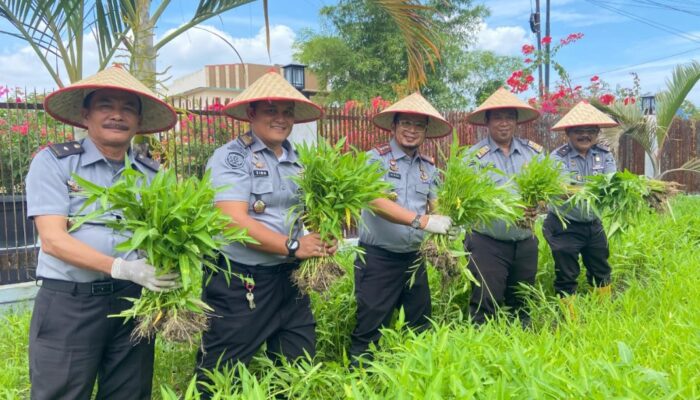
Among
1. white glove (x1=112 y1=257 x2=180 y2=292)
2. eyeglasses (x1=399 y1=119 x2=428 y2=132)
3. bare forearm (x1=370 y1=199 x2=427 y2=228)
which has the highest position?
eyeglasses (x1=399 y1=119 x2=428 y2=132)

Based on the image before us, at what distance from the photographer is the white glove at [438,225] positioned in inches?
119

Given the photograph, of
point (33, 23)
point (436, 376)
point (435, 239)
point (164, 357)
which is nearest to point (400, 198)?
point (435, 239)

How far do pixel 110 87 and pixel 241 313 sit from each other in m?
1.23

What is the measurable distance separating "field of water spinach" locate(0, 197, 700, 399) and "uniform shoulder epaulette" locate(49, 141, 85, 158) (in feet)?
3.68

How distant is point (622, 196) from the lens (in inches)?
140

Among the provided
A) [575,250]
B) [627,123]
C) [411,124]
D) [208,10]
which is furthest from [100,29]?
[627,123]

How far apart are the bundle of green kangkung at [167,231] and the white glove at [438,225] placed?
4.27 feet

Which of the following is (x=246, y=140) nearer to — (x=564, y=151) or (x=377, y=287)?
(x=377, y=287)

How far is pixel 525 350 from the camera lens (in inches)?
92.7

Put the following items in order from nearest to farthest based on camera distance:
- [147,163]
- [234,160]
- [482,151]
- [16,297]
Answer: [147,163] → [234,160] → [482,151] → [16,297]

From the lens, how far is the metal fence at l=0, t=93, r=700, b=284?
494cm

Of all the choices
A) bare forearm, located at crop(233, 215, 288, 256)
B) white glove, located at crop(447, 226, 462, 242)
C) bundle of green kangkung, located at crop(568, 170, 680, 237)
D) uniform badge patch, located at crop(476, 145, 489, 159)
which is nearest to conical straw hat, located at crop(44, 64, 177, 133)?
bare forearm, located at crop(233, 215, 288, 256)

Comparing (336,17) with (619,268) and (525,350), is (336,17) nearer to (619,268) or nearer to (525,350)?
(619,268)

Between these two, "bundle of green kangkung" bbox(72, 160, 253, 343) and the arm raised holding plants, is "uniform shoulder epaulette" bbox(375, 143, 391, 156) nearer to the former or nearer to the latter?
the arm raised holding plants
